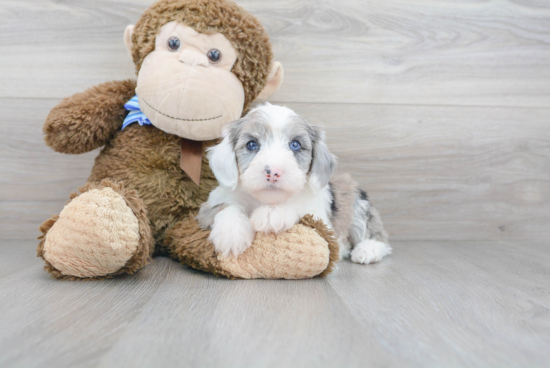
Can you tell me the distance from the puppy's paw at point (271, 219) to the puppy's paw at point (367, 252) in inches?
18.3

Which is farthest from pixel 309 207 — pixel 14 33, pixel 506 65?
pixel 14 33

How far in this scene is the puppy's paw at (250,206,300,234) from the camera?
1384 millimetres

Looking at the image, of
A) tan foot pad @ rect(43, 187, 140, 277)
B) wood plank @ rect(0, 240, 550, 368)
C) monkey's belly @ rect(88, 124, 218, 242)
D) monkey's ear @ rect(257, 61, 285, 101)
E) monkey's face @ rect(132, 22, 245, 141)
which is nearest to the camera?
wood plank @ rect(0, 240, 550, 368)

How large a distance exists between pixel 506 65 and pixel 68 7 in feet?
7.09

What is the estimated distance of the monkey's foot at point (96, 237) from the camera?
1249 millimetres

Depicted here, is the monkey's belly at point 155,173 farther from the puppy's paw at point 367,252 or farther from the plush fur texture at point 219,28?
the puppy's paw at point 367,252

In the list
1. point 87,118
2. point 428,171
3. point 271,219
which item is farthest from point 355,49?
point 87,118

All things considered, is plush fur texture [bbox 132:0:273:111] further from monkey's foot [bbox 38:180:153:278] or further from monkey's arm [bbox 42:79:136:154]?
monkey's foot [bbox 38:180:153:278]

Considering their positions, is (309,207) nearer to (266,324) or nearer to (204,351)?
(266,324)

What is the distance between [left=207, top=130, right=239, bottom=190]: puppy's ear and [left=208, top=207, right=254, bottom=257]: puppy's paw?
0.32 ft

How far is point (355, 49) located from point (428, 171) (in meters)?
Result: 0.72

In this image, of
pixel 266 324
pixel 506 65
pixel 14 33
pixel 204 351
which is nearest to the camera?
pixel 204 351

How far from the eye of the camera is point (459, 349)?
0.91m

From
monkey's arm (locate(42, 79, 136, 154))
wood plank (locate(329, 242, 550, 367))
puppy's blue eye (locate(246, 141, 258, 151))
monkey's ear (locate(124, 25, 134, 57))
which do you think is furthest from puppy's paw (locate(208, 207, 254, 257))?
monkey's ear (locate(124, 25, 134, 57))
